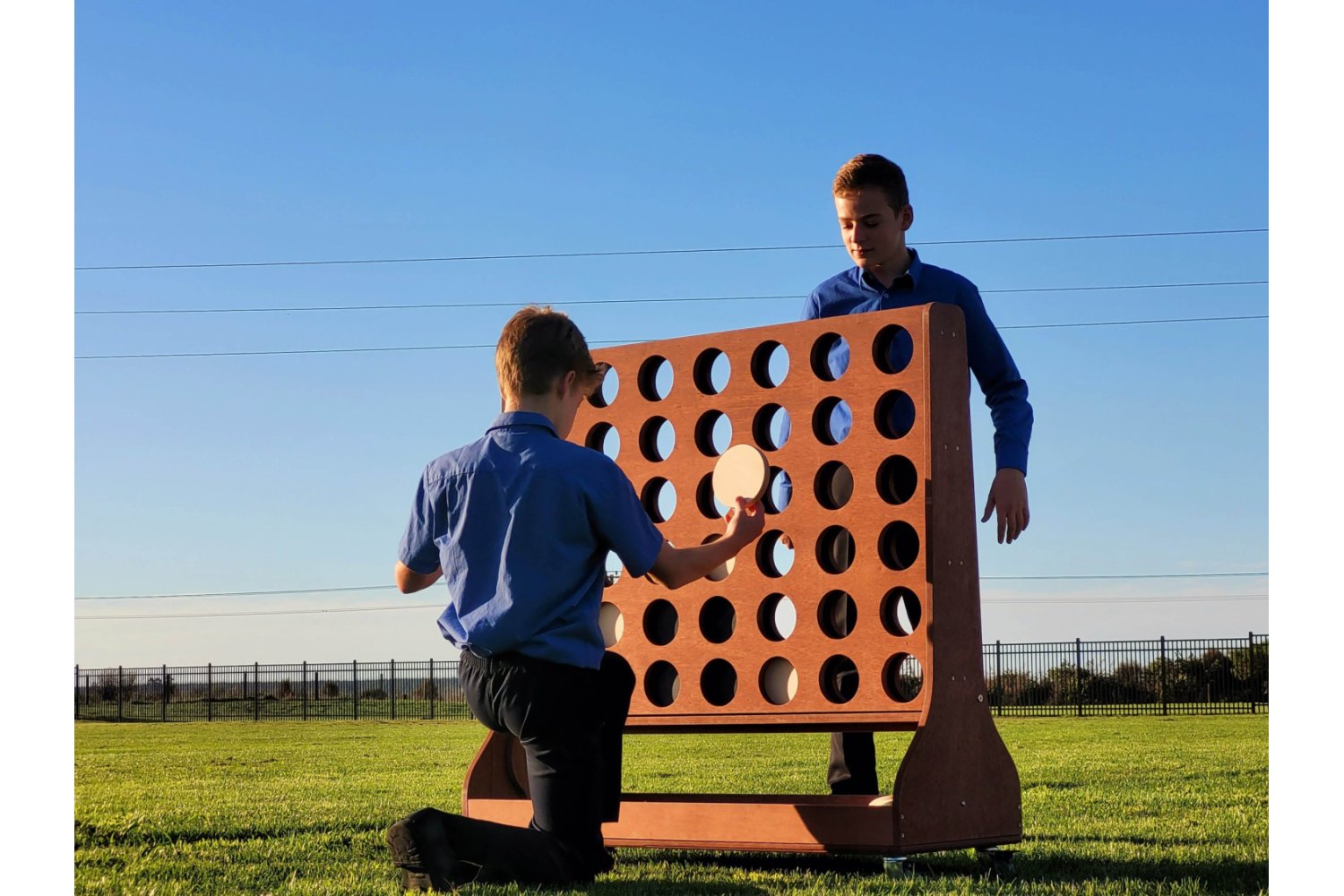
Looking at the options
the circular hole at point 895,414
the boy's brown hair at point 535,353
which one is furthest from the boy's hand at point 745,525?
the boy's brown hair at point 535,353

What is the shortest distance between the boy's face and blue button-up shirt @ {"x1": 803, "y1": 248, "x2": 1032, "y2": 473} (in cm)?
8

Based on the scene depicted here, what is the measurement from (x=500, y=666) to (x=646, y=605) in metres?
1.21

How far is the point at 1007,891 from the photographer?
3.35 m

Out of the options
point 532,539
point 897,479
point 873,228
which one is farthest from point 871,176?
point 532,539

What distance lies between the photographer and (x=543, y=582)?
357cm

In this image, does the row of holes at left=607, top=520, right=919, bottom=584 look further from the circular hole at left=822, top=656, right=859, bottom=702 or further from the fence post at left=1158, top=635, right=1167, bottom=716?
the fence post at left=1158, top=635, right=1167, bottom=716

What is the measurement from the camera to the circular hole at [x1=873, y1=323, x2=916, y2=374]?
14.1 ft

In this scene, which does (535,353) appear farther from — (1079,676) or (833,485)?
(1079,676)

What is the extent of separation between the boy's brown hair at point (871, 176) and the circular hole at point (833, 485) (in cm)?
100

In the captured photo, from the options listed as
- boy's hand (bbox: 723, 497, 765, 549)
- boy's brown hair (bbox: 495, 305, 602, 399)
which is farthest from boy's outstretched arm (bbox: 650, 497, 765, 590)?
boy's brown hair (bbox: 495, 305, 602, 399)

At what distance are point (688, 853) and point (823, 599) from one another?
112 cm

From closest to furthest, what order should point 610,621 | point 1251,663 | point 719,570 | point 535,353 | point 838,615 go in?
1. point 535,353
2. point 838,615
3. point 719,570
4. point 610,621
5. point 1251,663

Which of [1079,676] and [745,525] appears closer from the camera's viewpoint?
[745,525]

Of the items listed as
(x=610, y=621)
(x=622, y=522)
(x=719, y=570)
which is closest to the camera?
(x=622, y=522)
